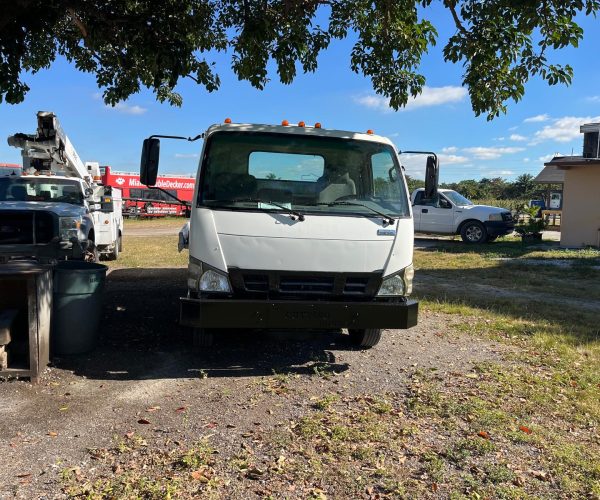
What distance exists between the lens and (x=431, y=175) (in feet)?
18.6

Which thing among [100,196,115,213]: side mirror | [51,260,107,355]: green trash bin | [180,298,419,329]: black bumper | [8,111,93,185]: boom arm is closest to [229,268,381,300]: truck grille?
[180,298,419,329]: black bumper

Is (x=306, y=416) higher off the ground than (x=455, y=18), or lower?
lower

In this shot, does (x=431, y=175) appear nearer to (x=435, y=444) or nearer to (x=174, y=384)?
(x=435, y=444)

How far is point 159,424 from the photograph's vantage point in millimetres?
3980

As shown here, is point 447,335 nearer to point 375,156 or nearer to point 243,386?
point 375,156

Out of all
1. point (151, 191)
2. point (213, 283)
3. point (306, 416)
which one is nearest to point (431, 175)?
point (213, 283)

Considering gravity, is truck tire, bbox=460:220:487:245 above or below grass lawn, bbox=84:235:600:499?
A: above

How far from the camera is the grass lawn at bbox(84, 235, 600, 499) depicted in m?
3.21

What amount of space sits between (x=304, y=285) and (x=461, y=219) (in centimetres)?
1523

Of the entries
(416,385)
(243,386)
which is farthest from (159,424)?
(416,385)

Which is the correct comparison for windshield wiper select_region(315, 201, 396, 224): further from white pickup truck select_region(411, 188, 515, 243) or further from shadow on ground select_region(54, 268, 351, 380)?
white pickup truck select_region(411, 188, 515, 243)

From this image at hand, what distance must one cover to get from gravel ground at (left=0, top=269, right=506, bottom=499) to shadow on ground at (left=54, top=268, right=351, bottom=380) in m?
0.01

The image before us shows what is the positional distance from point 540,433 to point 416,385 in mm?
1223

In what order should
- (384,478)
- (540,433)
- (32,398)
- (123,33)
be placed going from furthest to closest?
(123,33)
(32,398)
(540,433)
(384,478)
